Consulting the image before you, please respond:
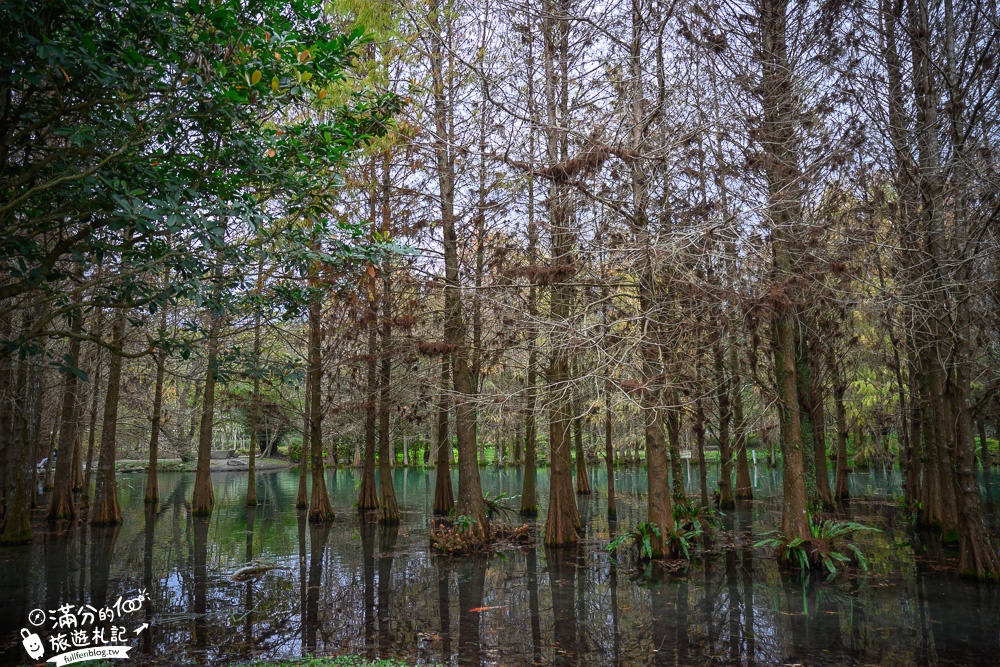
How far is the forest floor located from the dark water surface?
2873 centimetres

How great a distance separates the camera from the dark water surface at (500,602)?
696cm

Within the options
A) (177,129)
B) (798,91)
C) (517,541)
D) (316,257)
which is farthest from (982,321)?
(177,129)

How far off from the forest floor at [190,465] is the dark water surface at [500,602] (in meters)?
28.7

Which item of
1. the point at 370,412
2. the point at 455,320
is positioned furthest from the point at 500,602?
the point at 370,412

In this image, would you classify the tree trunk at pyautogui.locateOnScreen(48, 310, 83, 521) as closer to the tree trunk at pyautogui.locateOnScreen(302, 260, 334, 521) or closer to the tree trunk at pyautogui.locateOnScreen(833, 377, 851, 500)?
the tree trunk at pyautogui.locateOnScreen(302, 260, 334, 521)

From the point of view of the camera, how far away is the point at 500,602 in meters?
9.12

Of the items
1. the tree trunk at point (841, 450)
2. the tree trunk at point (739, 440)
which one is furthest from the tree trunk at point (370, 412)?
the tree trunk at point (841, 450)

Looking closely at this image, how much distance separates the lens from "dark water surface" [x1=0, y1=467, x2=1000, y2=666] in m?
6.96

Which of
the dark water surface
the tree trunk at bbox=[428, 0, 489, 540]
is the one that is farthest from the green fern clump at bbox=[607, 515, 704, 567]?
the tree trunk at bbox=[428, 0, 489, 540]

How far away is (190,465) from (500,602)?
140ft

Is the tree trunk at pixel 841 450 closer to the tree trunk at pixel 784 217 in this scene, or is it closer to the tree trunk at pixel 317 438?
the tree trunk at pixel 784 217

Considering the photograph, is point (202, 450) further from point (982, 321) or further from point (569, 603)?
point (982, 321)

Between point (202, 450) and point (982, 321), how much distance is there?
2014 cm

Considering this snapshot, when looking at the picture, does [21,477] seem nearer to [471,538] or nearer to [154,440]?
[154,440]
